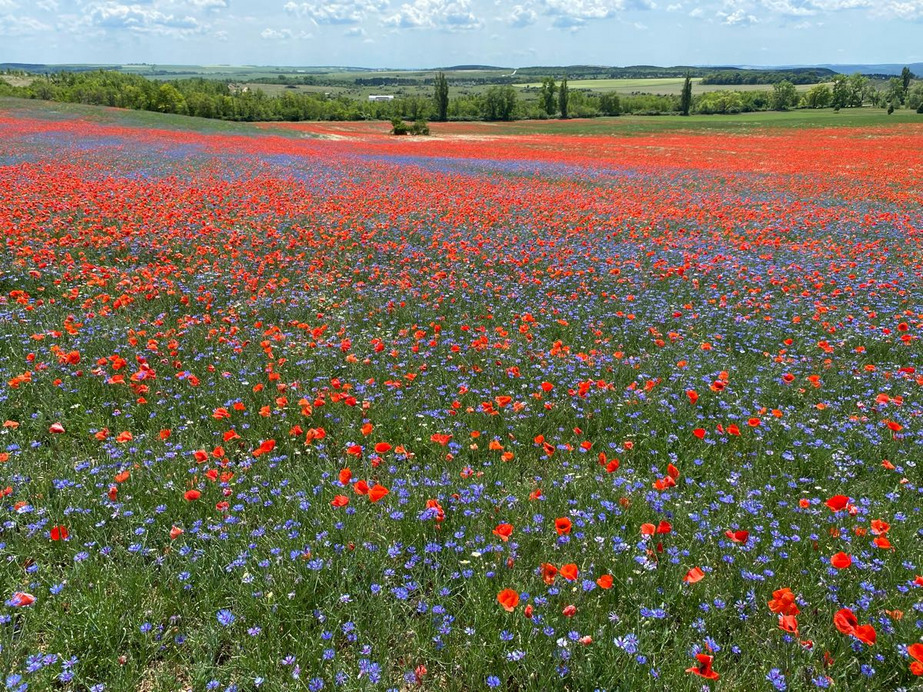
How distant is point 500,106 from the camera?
9938cm

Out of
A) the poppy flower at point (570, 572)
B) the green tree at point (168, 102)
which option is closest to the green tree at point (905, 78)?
the green tree at point (168, 102)

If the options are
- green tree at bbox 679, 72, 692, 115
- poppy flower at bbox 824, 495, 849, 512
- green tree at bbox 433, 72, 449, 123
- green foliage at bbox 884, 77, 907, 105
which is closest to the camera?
poppy flower at bbox 824, 495, 849, 512

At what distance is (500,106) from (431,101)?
41.1ft

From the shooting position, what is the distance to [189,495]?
340 centimetres

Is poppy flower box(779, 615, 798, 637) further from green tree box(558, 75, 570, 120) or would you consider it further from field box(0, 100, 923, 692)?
green tree box(558, 75, 570, 120)

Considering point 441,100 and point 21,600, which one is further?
point 441,100

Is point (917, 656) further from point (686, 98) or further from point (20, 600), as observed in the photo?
point (686, 98)

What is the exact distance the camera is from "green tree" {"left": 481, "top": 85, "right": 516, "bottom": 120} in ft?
326

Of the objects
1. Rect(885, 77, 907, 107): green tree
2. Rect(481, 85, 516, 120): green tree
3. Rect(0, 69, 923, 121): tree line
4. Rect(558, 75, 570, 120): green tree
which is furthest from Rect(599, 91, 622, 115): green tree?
Rect(885, 77, 907, 107): green tree

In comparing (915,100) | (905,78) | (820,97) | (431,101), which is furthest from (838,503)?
(905,78)

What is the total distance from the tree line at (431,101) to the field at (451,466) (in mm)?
84336

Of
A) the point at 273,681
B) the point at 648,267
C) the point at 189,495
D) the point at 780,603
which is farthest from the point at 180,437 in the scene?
the point at 648,267

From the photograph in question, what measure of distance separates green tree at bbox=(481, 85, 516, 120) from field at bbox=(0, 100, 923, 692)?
96.8m

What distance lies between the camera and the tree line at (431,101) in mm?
80062
